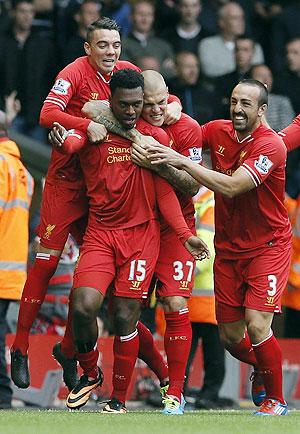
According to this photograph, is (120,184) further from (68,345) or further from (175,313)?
(68,345)

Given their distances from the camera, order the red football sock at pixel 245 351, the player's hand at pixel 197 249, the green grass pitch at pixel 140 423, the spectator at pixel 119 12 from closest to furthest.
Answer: the green grass pitch at pixel 140 423
the player's hand at pixel 197 249
the red football sock at pixel 245 351
the spectator at pixel 119 12

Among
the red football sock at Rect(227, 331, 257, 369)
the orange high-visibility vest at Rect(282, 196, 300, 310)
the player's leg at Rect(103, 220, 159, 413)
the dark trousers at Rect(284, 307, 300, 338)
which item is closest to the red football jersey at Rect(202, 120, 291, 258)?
the player's leg at Rect(103, 220, 159, 413)

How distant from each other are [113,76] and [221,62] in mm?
6847

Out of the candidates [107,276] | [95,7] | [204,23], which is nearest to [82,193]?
[107,276]

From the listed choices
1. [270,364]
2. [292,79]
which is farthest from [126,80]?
[292,79]

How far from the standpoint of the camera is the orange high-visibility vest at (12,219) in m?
13.2

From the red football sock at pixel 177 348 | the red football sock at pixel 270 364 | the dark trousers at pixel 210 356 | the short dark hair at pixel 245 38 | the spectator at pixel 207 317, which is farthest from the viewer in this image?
the short dark hair at pixel 245 38

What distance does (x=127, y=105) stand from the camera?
38.0ft

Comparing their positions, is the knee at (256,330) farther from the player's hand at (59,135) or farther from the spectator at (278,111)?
the spectator at (278,111)

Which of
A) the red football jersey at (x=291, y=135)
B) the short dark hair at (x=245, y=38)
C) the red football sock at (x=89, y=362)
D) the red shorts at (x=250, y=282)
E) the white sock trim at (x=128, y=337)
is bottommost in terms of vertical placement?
the red football sock at (x=89, y=362)

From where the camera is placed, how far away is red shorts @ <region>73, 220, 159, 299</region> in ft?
38.1

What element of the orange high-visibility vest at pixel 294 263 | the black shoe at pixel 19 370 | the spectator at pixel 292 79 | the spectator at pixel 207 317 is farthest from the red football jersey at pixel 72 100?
the spectator at pixel 292 79

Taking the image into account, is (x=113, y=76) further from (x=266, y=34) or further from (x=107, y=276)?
(x=266, y=34)

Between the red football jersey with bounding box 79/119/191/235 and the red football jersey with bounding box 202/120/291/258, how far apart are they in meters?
0.52
